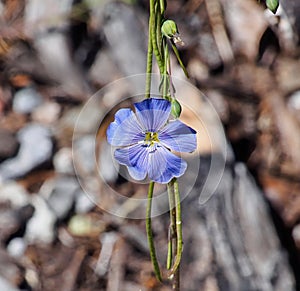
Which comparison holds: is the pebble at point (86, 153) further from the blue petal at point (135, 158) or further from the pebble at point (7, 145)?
the blue petal at point (135, 158)

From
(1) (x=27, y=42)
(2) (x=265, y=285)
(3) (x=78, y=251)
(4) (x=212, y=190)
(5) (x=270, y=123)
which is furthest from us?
(1) (x=27, y=42)

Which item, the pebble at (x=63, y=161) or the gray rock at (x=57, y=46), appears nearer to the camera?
the pebble at (x=63, y=161)

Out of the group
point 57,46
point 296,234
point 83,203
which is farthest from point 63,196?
point 296,234

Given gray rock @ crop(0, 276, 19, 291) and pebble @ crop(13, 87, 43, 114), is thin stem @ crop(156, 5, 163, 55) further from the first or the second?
pebble @ crop(13, 87, 43, 114)

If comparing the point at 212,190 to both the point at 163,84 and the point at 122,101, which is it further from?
the point at 163,84

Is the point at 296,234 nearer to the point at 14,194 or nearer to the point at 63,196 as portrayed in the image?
the point at 63,196

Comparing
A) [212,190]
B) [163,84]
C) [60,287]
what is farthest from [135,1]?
[163,84]

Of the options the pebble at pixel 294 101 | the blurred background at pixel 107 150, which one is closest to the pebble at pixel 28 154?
the blurred background at pixel 107 150
